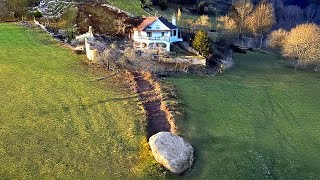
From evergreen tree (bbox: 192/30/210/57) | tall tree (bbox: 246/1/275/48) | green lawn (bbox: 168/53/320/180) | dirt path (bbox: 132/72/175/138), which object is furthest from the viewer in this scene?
tall tree (bbox: 246/1/275/48)

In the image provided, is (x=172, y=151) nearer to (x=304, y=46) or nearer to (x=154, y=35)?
(x=154, y=35)

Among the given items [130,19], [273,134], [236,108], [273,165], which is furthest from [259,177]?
[130,19]

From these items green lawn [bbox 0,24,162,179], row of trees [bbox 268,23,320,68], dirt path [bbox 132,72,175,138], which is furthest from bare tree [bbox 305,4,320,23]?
green lawn [bbox 0,24,162,179]

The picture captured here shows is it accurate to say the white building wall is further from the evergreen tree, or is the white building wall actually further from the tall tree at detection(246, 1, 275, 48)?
the tall tree at detection(246, 1, 275, 48)

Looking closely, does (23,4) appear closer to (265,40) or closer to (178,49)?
(178,49)

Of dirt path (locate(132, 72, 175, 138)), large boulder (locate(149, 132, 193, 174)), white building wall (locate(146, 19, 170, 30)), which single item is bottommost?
large boulder (locate(149, 132, 193, 174))

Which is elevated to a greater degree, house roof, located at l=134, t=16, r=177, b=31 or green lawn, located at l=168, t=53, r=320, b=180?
house roof, located at l=134, t=16, r=177, b=31

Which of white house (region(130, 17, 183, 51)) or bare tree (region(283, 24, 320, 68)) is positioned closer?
white house (region(130, 17, 183, 51))
